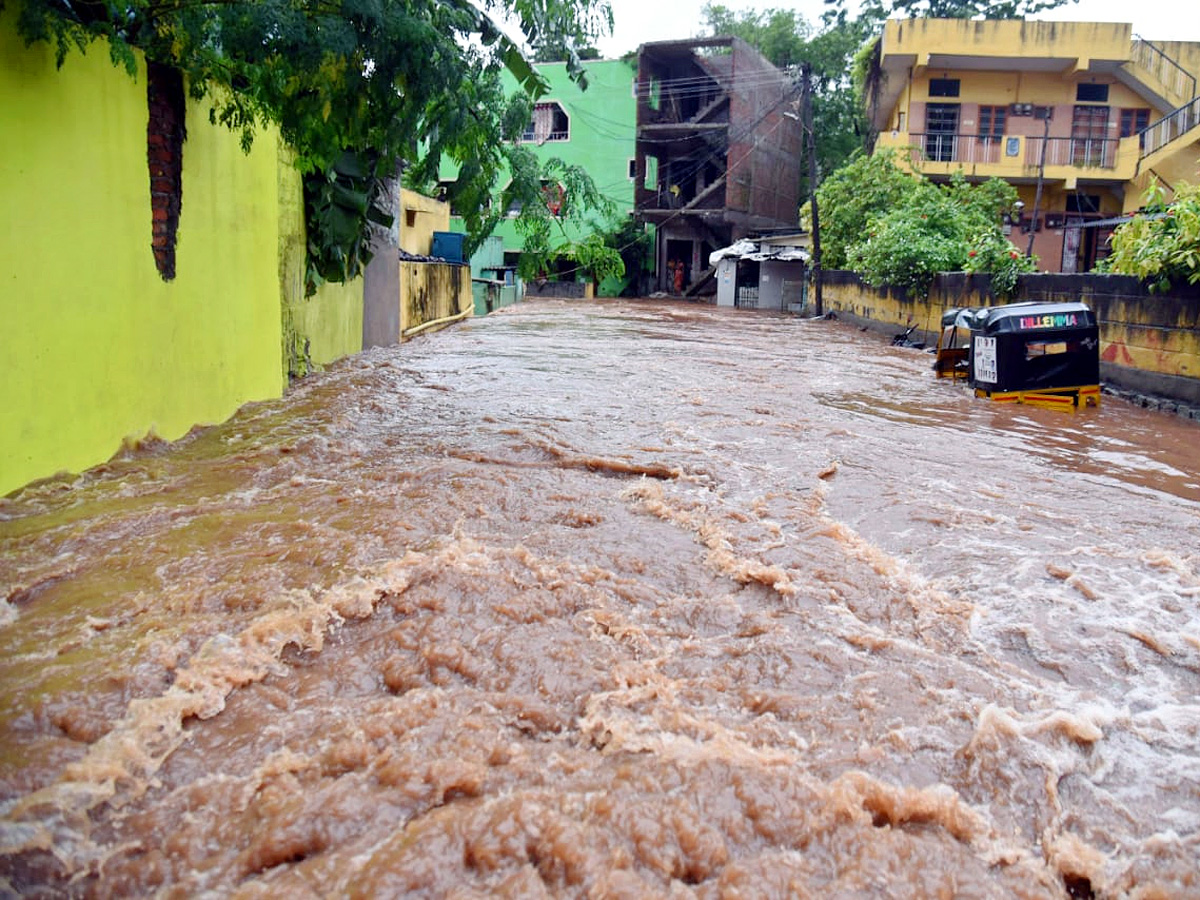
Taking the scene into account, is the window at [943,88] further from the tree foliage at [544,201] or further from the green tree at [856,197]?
the tree foliage at [544,201]

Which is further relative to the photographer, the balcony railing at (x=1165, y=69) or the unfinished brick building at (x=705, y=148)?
the unfinished brick building at (x=705, y=148)

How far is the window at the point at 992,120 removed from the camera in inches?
1147

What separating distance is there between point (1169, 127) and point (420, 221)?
1879 centimetres

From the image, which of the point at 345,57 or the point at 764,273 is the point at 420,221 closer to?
the point at 764,273

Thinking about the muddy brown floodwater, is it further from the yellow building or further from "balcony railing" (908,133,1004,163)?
"balcony railing" (908,133,1004,163)

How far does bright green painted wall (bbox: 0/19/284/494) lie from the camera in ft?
17.2

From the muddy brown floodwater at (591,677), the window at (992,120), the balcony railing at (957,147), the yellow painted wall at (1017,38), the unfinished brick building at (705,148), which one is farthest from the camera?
the unfinished brick building at (705,148)

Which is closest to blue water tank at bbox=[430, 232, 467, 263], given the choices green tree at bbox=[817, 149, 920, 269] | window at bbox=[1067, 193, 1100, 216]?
green tree at bbox=[817, 149, 920, 269]

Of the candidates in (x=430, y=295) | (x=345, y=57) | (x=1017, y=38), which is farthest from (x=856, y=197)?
(x=345, y=57)

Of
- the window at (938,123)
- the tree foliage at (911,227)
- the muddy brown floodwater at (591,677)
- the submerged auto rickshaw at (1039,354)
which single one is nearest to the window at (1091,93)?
the window at (938,123)

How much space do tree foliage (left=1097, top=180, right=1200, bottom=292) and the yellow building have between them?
51.5 feet

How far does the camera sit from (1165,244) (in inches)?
421

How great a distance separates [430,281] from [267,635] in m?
16.5

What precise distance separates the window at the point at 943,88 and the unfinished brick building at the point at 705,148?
23.6 feet
